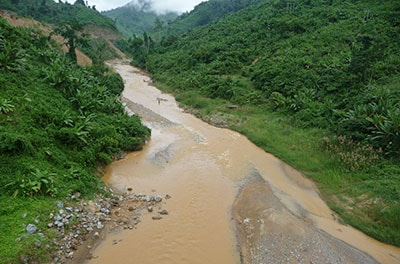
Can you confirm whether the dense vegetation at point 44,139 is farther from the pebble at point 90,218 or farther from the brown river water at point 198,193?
the brown river water at point 198,193

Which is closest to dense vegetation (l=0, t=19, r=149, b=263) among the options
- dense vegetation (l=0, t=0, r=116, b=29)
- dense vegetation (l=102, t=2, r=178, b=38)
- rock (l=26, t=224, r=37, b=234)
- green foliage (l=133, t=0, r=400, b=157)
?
rock (l=26, t=224, r=37, b=234)

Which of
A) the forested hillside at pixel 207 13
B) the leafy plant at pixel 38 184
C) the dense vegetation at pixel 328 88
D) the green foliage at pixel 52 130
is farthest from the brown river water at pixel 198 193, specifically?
the forested hillside at pixel 207 13

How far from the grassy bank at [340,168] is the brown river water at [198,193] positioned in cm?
60

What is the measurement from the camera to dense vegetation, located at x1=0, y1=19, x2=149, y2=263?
34.2 ft

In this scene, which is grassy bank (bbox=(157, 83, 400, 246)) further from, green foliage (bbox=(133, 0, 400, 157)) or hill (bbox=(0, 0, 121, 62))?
hill (bbox=(0, 0, 121, 62))

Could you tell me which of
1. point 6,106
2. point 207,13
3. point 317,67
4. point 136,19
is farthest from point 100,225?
point 136,19

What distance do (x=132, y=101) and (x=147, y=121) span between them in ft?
26.8

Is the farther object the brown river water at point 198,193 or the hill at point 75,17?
the hill at point 75,17

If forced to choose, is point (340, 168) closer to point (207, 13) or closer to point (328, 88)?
point (328, 88)

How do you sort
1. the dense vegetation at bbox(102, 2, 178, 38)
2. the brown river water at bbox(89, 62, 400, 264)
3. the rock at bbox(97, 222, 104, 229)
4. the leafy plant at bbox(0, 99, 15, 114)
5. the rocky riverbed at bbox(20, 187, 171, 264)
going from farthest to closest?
the dense vegetation at bbox(102, 2, 178, 38)
the leafy plant at bbox(0, 99, 15, 114)
the rock at bbox(97, 222, 104, 229)
the brown river water at bbox(89, 62, 400, 264)
the rocky riverbed at bbox(20, 187, 171, 264)

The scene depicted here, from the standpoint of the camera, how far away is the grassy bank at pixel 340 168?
1303cm

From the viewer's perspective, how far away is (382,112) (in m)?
19.0

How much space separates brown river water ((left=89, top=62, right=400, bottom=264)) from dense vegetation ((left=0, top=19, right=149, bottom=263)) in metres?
1.79

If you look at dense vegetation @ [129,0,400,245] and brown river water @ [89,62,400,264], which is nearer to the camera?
brown river water @ [89,62,400,264]
